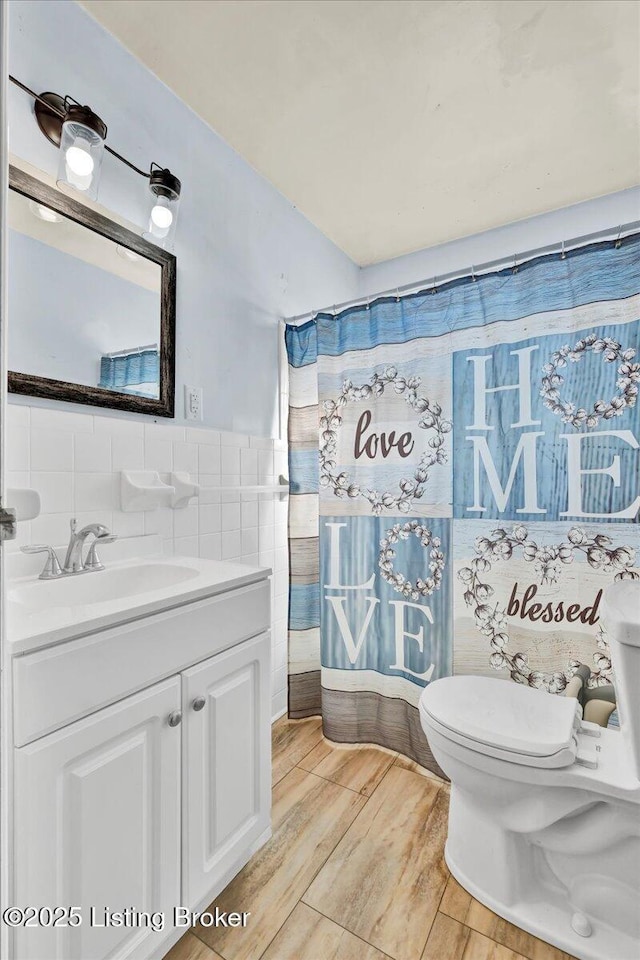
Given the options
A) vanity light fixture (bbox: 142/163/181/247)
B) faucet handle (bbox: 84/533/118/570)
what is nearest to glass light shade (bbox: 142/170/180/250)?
vanity light fixture (bbox: 142/163/181/247)

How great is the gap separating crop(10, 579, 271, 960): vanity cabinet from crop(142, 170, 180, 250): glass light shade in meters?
1.11

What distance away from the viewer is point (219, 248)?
5.51ft

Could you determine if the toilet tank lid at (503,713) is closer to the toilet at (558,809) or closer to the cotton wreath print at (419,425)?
the toilet at (558,809)

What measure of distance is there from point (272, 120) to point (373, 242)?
2.92ft

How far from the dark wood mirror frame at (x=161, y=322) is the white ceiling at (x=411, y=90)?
1.83ft

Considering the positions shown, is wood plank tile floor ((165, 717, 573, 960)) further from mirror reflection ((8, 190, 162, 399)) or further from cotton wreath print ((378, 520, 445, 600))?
mirror reflection ((8, 190, 162, 399))

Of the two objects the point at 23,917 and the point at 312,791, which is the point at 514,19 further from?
the point at 312,791

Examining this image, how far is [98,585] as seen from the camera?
1160mm

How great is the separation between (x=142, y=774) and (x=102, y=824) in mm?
95

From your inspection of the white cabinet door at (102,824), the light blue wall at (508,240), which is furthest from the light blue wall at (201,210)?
the white cabinet door at (102,824)

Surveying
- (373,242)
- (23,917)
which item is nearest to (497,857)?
(23,917)

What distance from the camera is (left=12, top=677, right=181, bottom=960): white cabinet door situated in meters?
0.71

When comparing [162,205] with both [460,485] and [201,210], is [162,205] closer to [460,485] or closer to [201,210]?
[201,210]

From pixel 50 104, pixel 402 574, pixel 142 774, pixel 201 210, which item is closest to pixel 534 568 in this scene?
pixel 402 574
